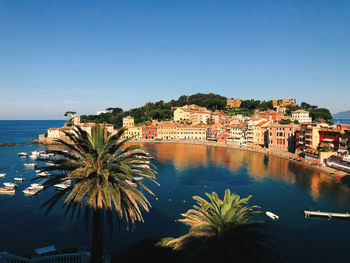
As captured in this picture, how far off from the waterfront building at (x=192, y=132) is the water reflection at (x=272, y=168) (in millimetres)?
36682

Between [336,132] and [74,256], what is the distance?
7006cm

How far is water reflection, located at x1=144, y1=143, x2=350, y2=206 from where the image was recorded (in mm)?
43406

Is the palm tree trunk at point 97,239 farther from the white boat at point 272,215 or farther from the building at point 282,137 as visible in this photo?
the building at point 282,137

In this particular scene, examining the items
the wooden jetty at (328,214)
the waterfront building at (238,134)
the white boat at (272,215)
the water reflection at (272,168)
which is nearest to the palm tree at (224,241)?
the white boat at (272,215)

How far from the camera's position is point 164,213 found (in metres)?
33.7

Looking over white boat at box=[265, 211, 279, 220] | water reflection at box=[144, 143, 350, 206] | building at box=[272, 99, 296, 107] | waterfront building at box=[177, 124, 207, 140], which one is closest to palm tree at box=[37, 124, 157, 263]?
white boat at box=[265, 211, 279, 220]

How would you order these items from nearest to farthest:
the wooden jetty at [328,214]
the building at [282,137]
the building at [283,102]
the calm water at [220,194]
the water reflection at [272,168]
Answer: the calm water at [220,194] → the wooden jetty at [328,214] → the water reflection at [272,168] → the building at [282,137] → the building at [283,102]

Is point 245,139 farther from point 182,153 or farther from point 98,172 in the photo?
point 98,172

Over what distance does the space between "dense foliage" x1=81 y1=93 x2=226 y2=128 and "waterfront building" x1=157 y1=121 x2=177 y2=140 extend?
22.6 m

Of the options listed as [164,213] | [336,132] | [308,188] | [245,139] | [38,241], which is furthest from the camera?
[245,139]

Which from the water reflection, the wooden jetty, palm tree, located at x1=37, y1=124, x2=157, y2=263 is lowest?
the wooden jetty

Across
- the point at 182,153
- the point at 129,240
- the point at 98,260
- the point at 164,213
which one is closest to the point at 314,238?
the point at 164,213

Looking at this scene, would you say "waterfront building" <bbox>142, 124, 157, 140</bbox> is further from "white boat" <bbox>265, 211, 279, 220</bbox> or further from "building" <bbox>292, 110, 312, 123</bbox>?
"white boat" <bbox>265, 211, 279, 220</bbox>

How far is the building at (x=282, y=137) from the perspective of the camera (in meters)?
81.9
